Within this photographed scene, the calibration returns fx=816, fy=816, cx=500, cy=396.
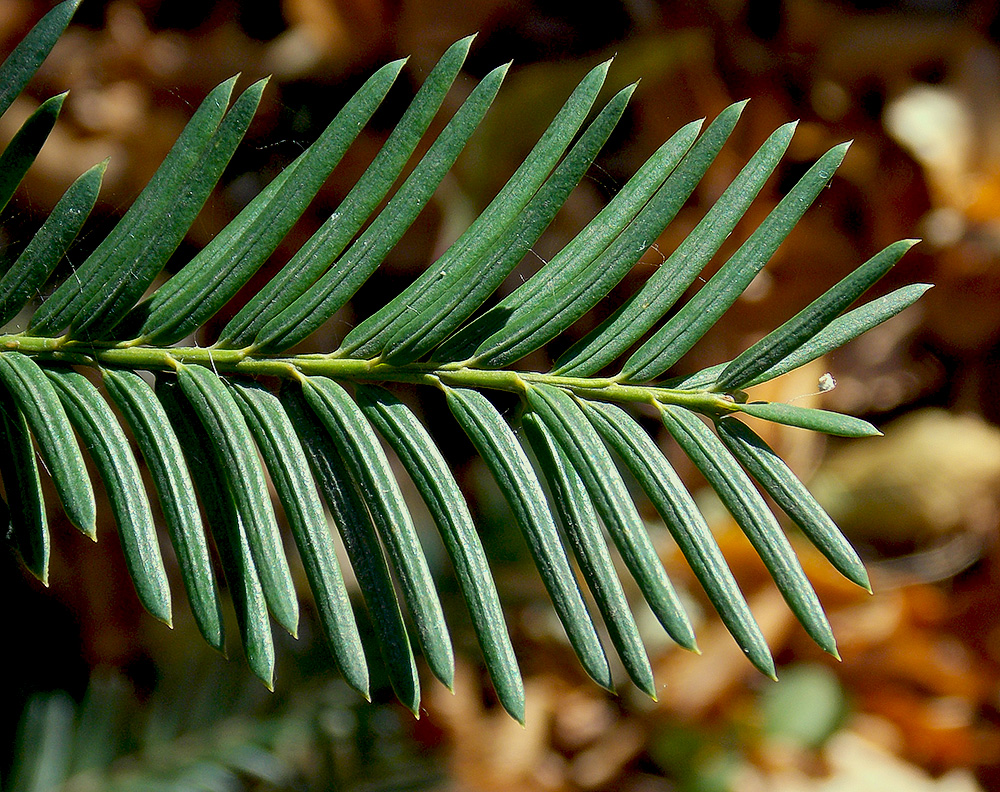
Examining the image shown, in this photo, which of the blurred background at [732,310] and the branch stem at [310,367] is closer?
the branch stem at [310,367]

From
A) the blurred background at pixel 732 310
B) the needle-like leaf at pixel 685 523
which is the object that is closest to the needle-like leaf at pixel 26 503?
the needle-like leaf at pixel 685 523

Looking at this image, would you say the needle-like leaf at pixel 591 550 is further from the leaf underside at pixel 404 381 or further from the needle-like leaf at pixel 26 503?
the needle-like leaf at pixel 26 503

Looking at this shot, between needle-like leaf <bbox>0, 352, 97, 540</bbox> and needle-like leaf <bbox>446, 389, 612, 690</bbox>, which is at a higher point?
needle-like leaf <bbox>0, 352, 97, 540</bbox>

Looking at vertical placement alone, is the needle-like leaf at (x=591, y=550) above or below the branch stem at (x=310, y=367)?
below

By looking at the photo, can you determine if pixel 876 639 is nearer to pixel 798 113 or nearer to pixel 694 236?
pixel 798 113

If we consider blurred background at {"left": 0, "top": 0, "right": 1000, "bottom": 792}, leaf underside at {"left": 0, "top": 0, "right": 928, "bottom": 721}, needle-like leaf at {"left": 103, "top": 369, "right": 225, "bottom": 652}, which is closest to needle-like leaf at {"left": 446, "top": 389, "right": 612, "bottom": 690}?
leaf underside at {"left": 0, "top": 0, "right": 928, "bottom": 721}

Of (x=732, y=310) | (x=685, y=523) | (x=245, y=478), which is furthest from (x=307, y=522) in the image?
(x=732, y=310)

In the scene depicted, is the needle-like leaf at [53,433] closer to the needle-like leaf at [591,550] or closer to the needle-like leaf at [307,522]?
the needle-like leaf at [307,522]

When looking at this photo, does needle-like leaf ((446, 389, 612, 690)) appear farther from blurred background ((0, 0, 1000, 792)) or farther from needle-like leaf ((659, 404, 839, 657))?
blurred background ((0, 0, 1000, 792))
